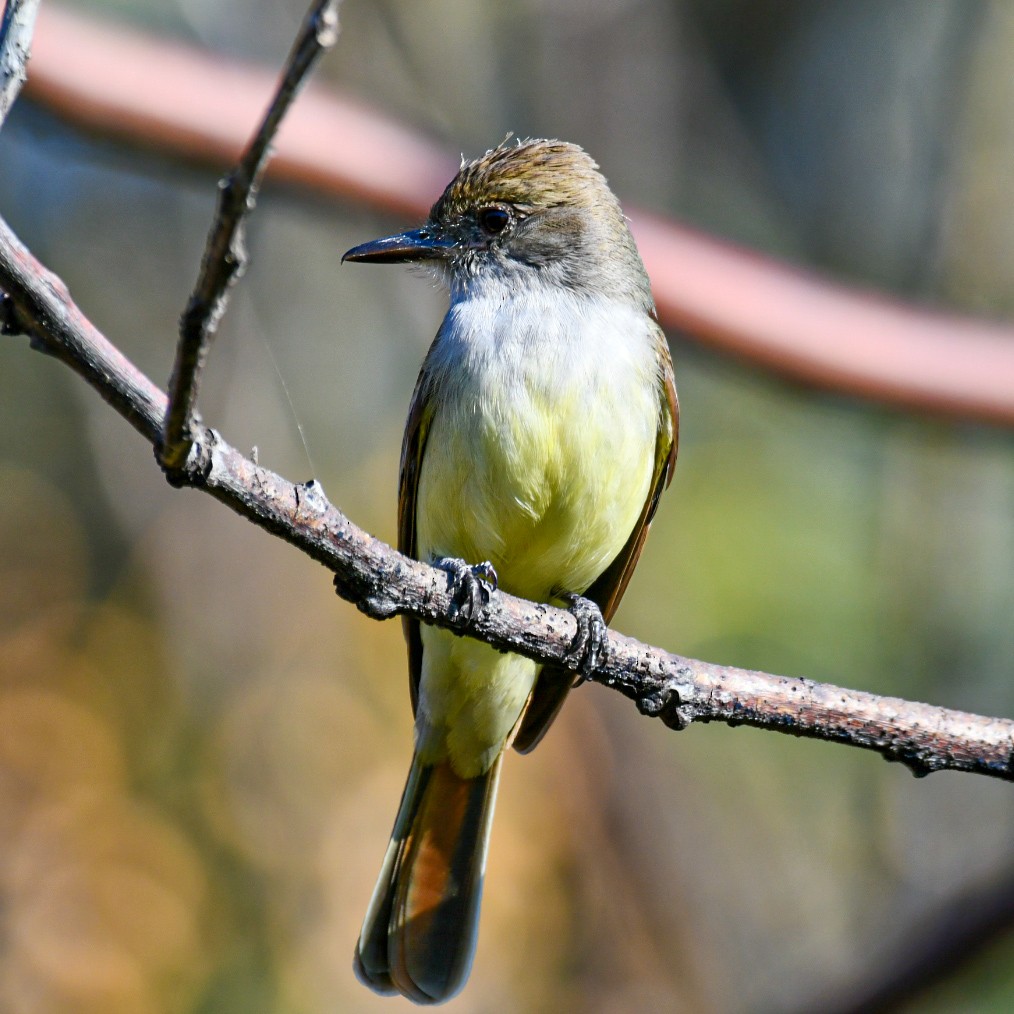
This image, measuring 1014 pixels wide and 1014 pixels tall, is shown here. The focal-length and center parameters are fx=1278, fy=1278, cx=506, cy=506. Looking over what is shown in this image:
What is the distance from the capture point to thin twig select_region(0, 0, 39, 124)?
1956 millimetres

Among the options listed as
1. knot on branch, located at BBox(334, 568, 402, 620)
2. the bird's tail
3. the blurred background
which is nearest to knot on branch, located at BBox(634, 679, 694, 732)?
knot on branch, located at BBox(334, 568, 402, 620)

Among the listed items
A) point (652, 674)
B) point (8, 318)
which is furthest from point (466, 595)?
point (8, 318)

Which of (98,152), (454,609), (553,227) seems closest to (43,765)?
(98,152)

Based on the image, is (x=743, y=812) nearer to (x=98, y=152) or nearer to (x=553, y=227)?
(x=553, y=227)

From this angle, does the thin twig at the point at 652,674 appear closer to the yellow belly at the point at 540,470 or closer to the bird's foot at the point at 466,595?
the bird's foot at the point at 466,595

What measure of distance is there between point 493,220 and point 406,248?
0.35 metres

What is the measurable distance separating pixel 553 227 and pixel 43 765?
11.9 feet

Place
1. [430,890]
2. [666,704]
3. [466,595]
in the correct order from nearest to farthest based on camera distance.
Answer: [466,595], [666,704], [430,890]

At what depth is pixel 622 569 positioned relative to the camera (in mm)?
4148

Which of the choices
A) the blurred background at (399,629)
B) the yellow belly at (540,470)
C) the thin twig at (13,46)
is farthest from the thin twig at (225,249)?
the blurred background at (399,629)

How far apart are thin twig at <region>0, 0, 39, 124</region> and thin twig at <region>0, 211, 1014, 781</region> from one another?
2.35ft

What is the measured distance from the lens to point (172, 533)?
20.9 feet

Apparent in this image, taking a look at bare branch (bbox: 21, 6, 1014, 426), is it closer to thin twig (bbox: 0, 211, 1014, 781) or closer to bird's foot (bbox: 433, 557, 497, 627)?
thin twig (bbox: 0, 211, 1014, 781)

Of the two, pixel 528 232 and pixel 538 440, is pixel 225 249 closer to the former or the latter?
pixel 538 440
